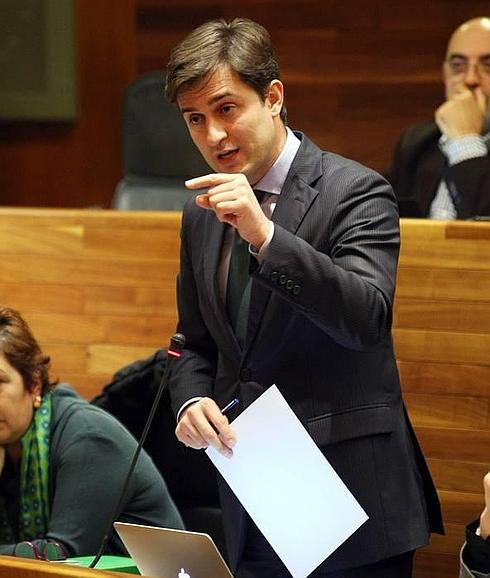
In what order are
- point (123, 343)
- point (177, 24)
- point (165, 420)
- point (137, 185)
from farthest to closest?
1. point (177, 24)
2. point (137, 185)
3. point (123, 343)
4. point (165, 420)

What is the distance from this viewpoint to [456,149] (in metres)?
2.63

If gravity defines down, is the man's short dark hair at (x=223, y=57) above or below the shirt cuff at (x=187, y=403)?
above

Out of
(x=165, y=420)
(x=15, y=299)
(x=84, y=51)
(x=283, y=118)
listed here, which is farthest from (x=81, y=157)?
(x=283, y=118)

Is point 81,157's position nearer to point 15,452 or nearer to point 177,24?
point 177,24

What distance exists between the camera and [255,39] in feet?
4.66

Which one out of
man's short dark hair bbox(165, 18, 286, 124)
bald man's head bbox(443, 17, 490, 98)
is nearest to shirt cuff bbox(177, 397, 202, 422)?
man's short dark hair bbox(165, 18, 286, 124)

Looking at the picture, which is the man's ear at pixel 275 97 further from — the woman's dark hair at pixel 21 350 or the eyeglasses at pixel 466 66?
the eyeglasses at pixel 466 66

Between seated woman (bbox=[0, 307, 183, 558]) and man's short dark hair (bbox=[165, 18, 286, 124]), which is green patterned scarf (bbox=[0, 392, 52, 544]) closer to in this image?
seated woman (bbox=[0, 307, 183, 558])

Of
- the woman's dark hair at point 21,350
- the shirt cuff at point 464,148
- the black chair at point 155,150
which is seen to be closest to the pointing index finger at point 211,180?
the woman's dark hair at point 21,350

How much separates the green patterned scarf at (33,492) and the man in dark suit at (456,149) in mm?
868

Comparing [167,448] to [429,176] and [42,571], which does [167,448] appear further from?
[42,571]

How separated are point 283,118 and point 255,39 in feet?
0.36

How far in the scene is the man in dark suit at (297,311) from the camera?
1382mm

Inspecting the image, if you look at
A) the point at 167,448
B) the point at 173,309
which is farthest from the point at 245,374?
the point at 173,309
